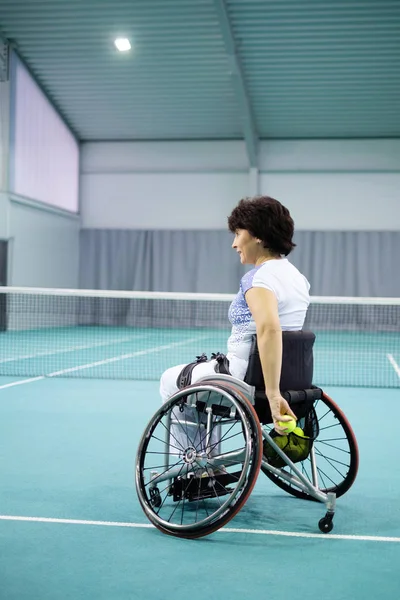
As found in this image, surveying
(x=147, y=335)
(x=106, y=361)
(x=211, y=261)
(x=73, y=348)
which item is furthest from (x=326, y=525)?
(x=211, y=261)

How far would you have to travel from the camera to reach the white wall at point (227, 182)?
20000mm

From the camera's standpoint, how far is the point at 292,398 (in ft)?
10.1

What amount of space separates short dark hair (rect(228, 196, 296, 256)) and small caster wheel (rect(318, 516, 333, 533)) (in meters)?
1.14

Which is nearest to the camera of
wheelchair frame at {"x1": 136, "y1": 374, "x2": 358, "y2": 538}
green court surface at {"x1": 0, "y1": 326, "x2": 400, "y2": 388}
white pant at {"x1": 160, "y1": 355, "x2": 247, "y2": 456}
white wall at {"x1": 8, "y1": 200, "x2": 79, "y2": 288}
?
wheelchair frame at {"x1": 136, "y1": 374, "x2": 358, "y2": 538}

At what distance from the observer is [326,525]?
3.09 metres

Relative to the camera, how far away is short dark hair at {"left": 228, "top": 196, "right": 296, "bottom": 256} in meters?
3.20

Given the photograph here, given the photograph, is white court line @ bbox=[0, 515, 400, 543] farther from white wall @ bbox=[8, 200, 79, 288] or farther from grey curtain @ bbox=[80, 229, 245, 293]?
grey curtain @ bbox=[80, 229, 245, 293]

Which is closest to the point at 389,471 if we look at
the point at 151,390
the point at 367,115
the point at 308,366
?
the point at 308,366

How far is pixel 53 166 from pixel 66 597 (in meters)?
18.0

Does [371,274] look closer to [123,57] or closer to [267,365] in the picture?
[123,57]

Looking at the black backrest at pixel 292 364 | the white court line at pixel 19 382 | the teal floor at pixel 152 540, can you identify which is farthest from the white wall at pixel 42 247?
the black backrest at pixel 292 364

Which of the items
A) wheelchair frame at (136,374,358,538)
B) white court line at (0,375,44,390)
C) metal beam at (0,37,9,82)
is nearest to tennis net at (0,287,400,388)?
white court line at (0,375,44,390)

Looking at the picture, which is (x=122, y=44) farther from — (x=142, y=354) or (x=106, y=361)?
(x=106, y=361)

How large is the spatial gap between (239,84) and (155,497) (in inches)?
568
